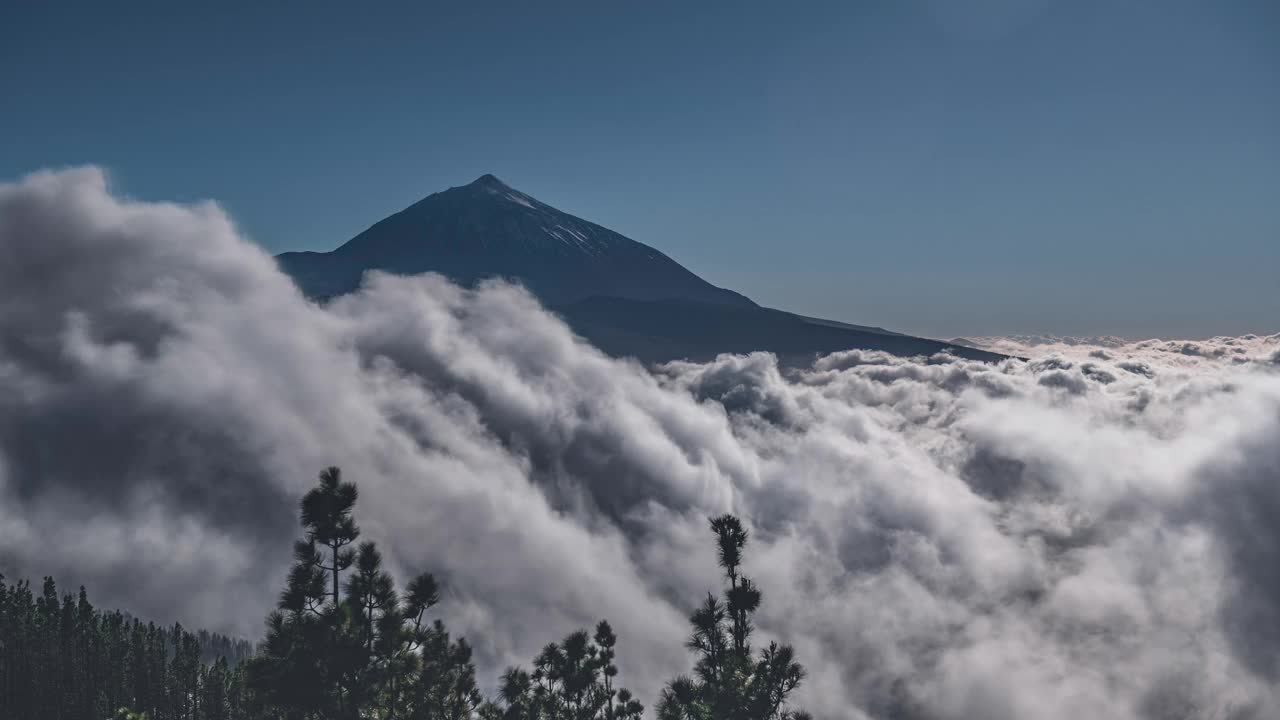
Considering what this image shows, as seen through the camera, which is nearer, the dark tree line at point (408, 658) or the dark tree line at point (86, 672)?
the dark tree line at point (408, 658)

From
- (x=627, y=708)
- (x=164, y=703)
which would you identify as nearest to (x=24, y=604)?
(x=164, y=703)

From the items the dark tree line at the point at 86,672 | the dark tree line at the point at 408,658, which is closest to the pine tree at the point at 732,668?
the dark tree line at the point at 408,658

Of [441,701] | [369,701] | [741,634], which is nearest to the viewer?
[369,701]

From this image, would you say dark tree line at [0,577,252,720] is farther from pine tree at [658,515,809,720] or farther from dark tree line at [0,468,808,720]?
pine tree at [658,515,809,720]

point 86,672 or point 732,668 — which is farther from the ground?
point 732,668

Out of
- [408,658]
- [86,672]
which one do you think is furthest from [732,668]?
[86,672]

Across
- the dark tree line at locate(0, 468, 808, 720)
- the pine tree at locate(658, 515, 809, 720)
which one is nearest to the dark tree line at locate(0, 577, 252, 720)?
the dark tree line at locate(0, 468, 808, 720)

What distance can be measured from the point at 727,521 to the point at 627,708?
28.0m

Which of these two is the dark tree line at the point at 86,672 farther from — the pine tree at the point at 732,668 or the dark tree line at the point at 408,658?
the pine tree at the point at 732,668

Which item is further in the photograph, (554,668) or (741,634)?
(554,668)

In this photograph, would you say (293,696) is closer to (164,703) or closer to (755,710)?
(755,710)

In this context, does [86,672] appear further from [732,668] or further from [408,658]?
[732,668]

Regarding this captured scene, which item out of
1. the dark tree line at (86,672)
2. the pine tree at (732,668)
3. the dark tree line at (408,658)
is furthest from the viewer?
the dark tree line at (86,672)

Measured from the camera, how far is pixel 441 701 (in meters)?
50.2
